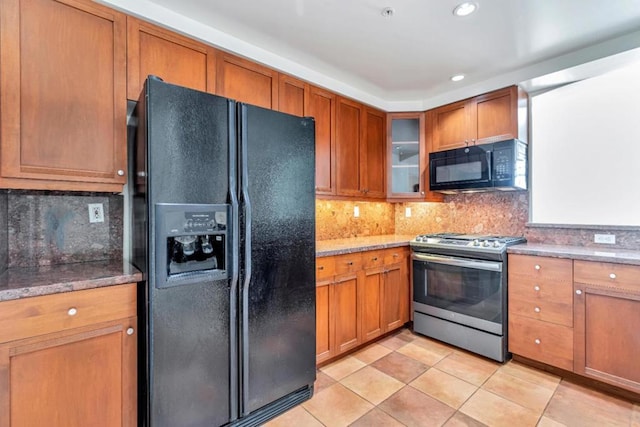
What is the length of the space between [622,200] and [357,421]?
103 inches

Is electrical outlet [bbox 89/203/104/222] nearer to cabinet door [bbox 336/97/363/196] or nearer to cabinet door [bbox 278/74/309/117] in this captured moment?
cabinet door [bbox 278/74/309/117]

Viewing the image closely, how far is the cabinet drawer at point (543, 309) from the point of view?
2.19m

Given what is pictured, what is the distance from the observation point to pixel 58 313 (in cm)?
129

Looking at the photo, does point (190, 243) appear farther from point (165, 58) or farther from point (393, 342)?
point (393, 342)

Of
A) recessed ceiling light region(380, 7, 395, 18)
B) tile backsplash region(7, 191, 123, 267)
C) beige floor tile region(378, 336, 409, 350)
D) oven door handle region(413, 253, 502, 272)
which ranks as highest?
recessed ceiling light region(380, 7, 395, 18)

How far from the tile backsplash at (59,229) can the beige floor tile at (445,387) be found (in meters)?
2.24

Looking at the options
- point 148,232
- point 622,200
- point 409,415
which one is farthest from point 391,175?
point 148,232

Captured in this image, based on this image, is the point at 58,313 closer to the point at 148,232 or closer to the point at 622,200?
the point at 148,232

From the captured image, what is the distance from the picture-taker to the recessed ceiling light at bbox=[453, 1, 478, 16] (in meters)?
1.84

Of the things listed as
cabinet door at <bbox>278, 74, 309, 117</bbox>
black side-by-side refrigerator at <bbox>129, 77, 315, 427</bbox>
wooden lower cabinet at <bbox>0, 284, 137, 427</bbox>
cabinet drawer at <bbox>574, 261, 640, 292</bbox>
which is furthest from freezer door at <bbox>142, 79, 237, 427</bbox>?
cabinet drawer at <bbox>574, 261, 640, 292</bbox>

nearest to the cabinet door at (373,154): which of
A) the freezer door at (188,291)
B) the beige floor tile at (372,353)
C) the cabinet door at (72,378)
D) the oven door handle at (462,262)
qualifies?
the oven door handle at (462,262)

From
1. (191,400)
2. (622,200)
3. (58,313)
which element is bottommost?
(191,400)

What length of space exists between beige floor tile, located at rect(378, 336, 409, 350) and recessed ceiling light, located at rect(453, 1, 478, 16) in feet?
8.62

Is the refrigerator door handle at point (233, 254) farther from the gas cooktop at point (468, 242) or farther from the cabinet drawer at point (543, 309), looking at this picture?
the cabinet drawer at point (543, 309)
